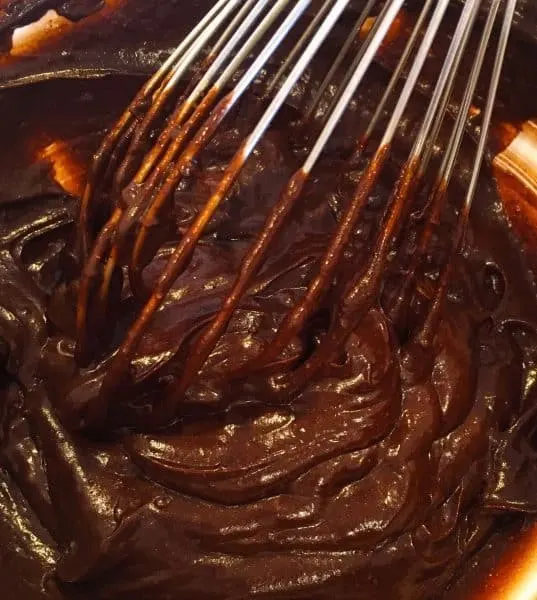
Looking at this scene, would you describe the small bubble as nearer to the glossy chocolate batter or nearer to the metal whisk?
the glossy chocolate batter

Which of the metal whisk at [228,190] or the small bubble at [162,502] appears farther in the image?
the small bubble at [162,502]

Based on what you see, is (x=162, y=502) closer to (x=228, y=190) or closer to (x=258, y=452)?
(x=258, y=452)

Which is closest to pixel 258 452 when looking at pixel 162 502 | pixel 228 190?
pixel 162 502

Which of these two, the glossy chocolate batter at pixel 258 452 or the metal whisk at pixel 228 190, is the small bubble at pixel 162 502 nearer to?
the glossy chocolate batter at pixel 258 452

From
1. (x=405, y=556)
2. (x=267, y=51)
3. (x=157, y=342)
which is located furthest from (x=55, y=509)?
(x=267, y=51)

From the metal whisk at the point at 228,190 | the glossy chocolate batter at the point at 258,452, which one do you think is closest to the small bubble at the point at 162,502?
the glossy chocolate batter at the point at 258,452

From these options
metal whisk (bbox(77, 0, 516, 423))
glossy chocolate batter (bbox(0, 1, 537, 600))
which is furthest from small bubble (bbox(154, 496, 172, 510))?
metal whisk (bbox(77, 0, 516, 423))

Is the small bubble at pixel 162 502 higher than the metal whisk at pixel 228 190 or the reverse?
the reverse
